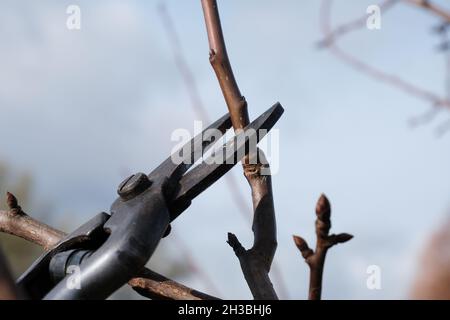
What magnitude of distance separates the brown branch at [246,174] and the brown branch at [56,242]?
0.38ft

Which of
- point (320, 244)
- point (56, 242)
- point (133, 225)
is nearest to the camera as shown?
point (320, 244)

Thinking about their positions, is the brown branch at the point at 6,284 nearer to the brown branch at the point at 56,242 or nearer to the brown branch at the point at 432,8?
the brown branch at the point at 56,242

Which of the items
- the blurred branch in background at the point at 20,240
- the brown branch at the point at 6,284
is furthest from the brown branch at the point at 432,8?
the blurred branch in background at the point at 20,240

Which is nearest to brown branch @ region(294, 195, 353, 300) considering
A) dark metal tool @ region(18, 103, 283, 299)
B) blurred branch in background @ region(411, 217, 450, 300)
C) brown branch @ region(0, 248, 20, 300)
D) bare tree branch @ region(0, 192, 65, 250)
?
dark metal tool @ region(18, 103, 283, 299)

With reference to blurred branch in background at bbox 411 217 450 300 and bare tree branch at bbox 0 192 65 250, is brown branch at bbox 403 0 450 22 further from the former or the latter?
blurred branch in background at bbox 411 217 450 300

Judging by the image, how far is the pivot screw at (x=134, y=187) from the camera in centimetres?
152

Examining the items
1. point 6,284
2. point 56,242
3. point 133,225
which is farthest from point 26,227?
point 6,284

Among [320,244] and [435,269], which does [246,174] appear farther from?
[435,269]

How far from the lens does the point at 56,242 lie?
1638 mm

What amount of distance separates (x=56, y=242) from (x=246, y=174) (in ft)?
1.31

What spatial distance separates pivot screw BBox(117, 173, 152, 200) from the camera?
1.52 m

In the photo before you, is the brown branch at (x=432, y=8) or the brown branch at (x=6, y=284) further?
the brown branch at (x=432, y=8)

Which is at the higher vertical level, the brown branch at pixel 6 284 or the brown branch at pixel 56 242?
the brown branch at pixel 56 242
